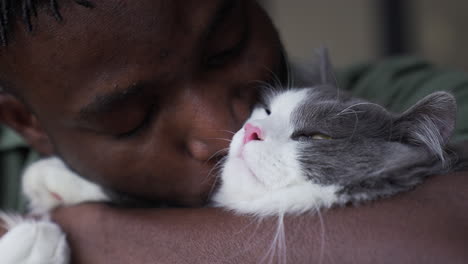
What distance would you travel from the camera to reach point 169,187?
3.81 ft

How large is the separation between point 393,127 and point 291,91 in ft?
0.93

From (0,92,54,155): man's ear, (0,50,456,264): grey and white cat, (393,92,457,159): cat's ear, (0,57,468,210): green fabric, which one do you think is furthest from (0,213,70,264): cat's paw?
(393,92,457,159): cat's ear

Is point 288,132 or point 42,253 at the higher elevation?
point 288,132

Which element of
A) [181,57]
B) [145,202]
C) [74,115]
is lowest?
[145,202]

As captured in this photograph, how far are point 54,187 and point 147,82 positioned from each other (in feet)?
1.68

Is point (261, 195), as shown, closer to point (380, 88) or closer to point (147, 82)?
point (147, 82)

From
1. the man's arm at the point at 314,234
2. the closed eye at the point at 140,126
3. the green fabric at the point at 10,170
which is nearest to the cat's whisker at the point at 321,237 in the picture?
the man's arm at the point at 314,234

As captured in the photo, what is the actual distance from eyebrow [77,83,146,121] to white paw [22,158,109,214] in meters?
0.33

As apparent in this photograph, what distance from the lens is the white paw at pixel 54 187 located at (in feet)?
4.30

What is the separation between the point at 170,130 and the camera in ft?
3.54

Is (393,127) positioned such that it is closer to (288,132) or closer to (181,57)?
(288,132)

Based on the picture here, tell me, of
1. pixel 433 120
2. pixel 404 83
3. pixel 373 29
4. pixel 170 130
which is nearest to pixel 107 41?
pixel 170 130

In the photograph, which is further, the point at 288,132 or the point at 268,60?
the point at 268,60

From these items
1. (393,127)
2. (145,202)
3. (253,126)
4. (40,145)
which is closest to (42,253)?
(145,202)
